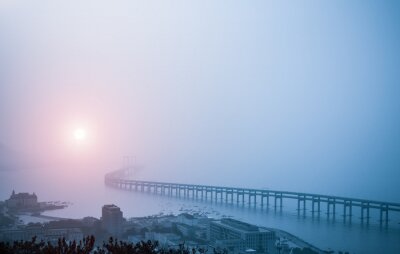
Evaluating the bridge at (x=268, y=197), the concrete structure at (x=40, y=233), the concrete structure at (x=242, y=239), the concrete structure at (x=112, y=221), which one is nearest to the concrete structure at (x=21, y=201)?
the concrete structure at (x=40, y=233)

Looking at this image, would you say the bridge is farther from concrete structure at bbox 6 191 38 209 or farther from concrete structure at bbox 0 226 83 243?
concrete structure at bbox 0 226 83 243

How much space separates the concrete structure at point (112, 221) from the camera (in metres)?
5.99

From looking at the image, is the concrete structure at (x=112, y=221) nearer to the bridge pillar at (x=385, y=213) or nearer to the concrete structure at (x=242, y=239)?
the concrete structure at (x=242, y=239)

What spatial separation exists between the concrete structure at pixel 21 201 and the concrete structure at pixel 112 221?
3419 millimetres

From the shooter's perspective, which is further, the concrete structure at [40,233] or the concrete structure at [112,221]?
the concrete structure at [112,221]

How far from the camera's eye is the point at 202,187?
1359 cm

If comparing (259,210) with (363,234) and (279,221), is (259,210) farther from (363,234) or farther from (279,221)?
(363,234)

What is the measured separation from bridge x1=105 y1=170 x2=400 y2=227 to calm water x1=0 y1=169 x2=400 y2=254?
21 centimetres

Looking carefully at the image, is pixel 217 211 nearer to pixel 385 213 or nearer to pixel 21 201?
pixel 385 213

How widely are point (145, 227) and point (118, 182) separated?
9233 millimetres

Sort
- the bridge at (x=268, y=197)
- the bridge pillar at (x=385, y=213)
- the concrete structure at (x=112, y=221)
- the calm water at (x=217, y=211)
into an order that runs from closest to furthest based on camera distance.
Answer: the concrete structure at (x=112, y=221), the calm water at (x=217, y=211), the bridge pillar at (x=385, y=213), the bridge at (x=268, y=197)

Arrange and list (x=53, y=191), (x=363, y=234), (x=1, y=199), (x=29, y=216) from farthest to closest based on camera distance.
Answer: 1. (x=53, y=191)
2. (x=1, y=199)
3. (x=29, y=216)
4. (x=363, y=234)

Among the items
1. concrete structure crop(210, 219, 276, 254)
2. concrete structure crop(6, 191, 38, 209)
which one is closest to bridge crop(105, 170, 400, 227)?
concrete structure crop(210, 219, 276, 254)

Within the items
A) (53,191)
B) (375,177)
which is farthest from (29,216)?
(375,177)
